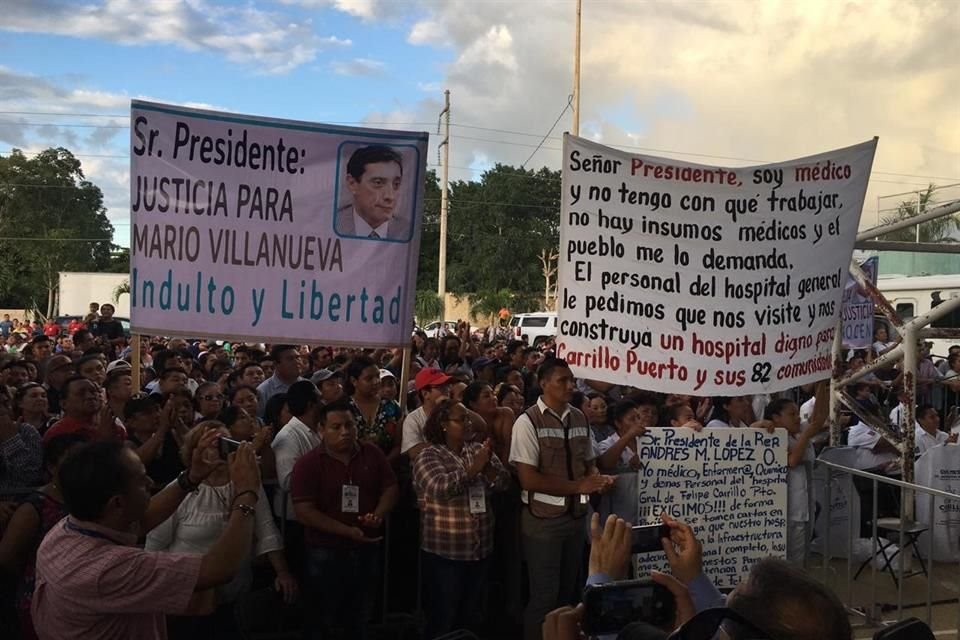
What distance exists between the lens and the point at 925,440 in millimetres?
8109

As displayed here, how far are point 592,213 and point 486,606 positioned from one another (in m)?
2.70

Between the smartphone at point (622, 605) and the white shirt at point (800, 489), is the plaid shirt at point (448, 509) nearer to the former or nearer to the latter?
the white shirt at point (800, 489)

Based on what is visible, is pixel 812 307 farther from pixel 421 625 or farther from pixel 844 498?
pixel 421 625

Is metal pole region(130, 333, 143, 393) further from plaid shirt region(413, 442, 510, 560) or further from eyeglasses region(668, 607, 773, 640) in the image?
eyeglasses region(668, 607, 773, 640)

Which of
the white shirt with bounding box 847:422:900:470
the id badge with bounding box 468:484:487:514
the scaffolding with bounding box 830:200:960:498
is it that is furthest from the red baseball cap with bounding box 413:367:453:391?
the white shirt with bounding box 847:422:900:470

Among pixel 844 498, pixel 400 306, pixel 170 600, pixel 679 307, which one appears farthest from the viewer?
pixel 844 498

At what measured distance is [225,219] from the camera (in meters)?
5.41

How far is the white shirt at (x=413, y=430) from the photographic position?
572cm

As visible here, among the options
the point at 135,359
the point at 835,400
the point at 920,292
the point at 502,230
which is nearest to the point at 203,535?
the point at 135,359

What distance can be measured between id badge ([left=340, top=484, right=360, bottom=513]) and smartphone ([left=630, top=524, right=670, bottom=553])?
8.07 feet

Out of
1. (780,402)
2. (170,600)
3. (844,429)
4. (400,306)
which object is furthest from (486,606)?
(844,429)

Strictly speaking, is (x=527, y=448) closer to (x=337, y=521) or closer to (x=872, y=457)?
(x=337, y=521)

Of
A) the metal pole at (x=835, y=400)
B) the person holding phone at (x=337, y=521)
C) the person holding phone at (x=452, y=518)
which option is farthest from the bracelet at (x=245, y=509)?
the metal pole at (x=835, y=400)

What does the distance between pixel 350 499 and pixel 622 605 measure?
2.93 m
